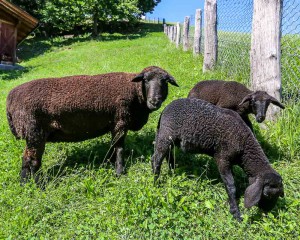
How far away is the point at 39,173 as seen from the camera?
5086 millimetres

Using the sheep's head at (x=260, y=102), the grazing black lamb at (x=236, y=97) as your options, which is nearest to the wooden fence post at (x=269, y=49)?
the grazing black lamb at (x=236, y=97)

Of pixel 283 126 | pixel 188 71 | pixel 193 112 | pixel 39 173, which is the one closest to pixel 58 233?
pixel 39 173

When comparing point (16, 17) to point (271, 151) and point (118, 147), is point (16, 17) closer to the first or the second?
point (118, 147)

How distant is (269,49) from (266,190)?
279cm

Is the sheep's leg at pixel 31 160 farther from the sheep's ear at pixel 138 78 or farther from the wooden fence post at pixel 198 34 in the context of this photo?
the wooden fence post at pixel 198 34

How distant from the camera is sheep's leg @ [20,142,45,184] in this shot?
4973 mm

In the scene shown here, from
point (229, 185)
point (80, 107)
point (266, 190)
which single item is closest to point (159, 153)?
point (229, 185)

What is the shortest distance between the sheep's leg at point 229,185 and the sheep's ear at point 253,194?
24cm

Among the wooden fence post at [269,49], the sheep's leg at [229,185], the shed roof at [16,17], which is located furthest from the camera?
the shed roof at [16,17]

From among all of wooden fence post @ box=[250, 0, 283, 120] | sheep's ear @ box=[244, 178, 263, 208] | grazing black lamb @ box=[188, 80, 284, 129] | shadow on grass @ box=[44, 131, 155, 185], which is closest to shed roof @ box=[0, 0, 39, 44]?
shadow on grass @ box=[44, 131, 155, 185]

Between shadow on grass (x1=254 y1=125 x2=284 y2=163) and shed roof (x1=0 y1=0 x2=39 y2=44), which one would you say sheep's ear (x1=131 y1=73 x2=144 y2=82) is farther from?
shed roof (x1=0 y1=0 x2=39 y2=44)

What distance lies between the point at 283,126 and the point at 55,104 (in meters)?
3.46

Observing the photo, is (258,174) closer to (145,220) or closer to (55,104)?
(145,220)

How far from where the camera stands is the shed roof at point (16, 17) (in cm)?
2075
